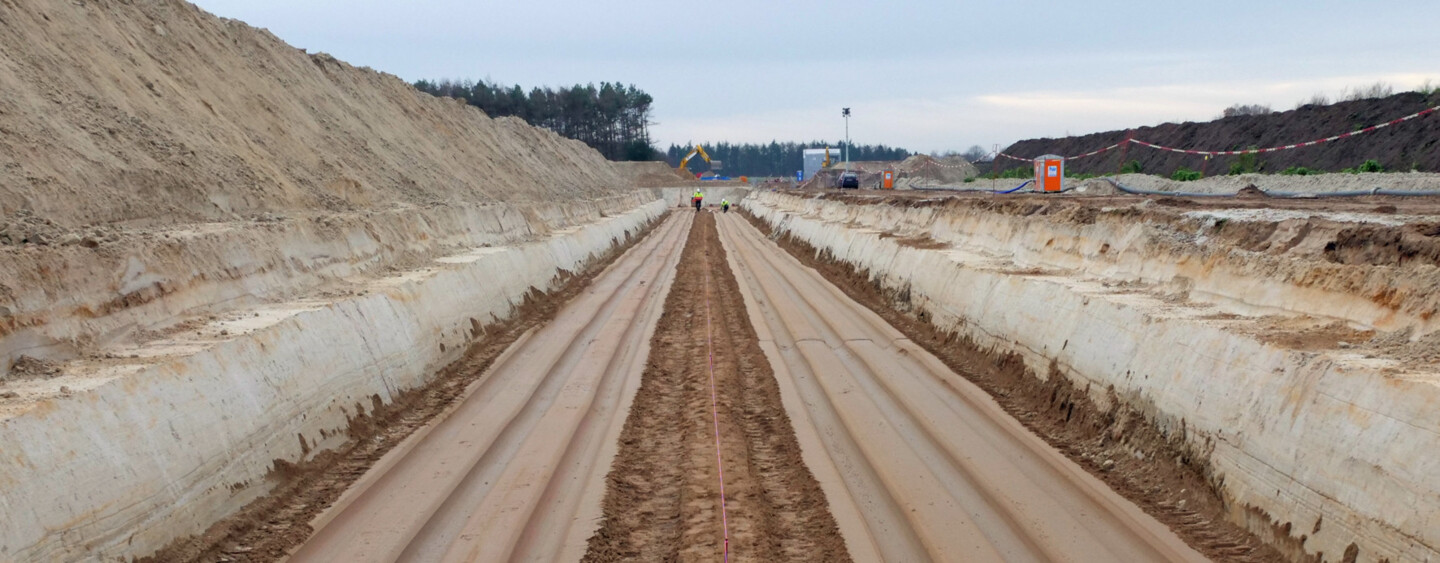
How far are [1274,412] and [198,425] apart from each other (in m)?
7.94

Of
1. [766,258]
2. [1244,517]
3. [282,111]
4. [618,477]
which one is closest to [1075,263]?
[1244,517]

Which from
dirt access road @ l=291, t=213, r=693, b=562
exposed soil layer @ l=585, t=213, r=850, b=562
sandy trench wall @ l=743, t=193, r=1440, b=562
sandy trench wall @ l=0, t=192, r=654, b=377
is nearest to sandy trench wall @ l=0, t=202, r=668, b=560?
sandy trench wall @ l=0, t=192, r=654, b=377

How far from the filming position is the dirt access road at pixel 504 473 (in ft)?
22.3

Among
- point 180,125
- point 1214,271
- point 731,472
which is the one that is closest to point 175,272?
point 180,125

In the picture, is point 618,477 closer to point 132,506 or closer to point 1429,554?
point 132,506

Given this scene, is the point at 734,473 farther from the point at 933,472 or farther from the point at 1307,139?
the point at 1307,139

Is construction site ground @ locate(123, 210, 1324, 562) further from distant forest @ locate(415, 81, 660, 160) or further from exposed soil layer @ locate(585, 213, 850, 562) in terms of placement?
distant forest @ locate(415, 81, 660, 160)

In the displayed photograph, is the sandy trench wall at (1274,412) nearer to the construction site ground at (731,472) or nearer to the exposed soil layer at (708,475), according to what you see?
the construction site ground at (731,472)

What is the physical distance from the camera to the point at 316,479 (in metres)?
8.10

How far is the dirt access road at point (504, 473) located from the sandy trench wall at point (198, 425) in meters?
0.80

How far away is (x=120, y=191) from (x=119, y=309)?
10.4 ft

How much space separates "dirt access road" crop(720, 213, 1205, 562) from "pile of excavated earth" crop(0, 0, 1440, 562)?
4 cm

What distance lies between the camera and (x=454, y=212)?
19.1 metres

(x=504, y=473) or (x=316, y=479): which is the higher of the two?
(x=316, y=479)
